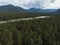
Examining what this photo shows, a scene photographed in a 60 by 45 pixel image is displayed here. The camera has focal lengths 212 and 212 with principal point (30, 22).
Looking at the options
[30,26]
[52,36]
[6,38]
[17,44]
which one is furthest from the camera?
[30,26]

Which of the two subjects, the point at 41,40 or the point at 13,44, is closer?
the point at 13,44

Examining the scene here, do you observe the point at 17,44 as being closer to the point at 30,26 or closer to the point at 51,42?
the point at 51,42

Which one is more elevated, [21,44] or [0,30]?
[0,30]

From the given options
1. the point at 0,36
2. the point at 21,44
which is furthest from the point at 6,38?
the point at 21,44

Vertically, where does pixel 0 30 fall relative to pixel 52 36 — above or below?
above

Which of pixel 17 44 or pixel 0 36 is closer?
pixel 0 36

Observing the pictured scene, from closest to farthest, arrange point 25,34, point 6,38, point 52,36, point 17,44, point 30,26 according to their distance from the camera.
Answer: point 6,38 → point 17,44 → point 25,34 → point 52,36 → point 30,26

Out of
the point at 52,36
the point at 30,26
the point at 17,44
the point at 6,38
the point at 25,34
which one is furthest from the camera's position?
the point at 30,26

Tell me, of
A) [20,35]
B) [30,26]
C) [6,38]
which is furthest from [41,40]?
[30,26]

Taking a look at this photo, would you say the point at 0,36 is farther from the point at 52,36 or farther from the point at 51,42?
the point at 52,36
